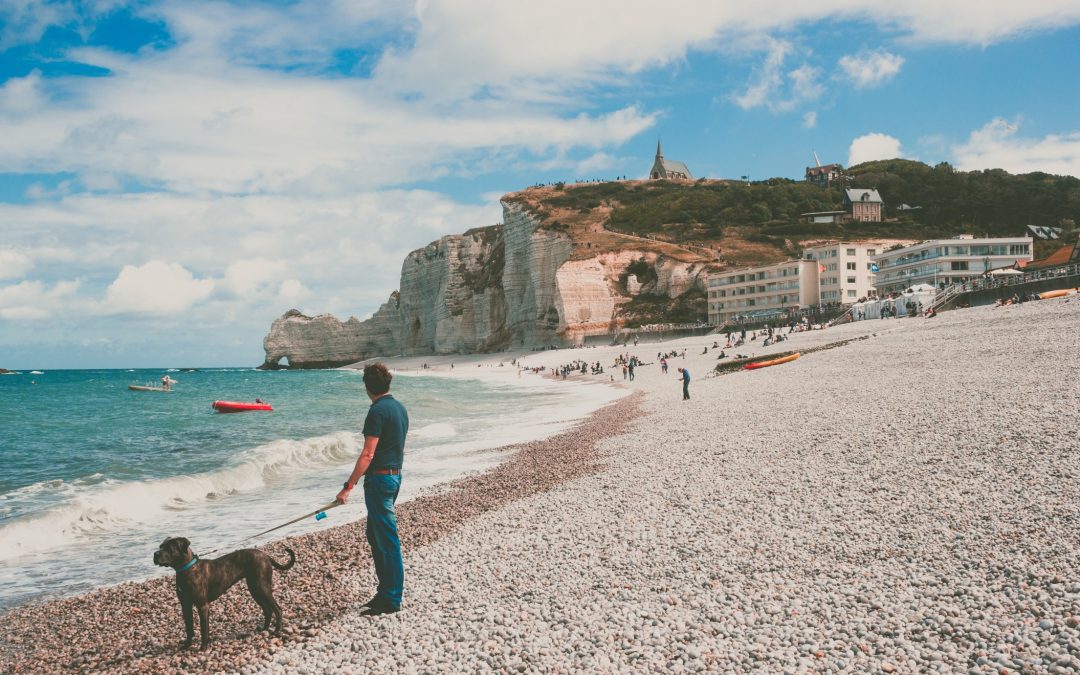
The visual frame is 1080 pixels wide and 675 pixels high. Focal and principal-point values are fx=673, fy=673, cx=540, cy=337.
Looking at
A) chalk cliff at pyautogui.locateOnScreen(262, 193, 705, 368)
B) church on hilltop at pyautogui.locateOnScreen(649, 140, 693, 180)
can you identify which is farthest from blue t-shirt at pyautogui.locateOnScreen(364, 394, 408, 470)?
church on hilltop at pyautogui.locateOnScreen(649, 140, 693, 180)

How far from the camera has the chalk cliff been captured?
90.7 m

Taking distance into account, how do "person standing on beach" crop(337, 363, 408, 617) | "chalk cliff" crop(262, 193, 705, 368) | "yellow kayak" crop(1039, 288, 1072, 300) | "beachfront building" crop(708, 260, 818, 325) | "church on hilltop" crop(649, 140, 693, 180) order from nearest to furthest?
"person standing on beach" crop(337, 363, 408, 617)
"yellow kayak" crop(1039, 288, 1072, 300)
"beachfront building" crop(708, 260, 818, 325)
"chalk cliff" crop(262, 193, 705, 368)
"church on hilltop" crop(649, 140, 693, 180)

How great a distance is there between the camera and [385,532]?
247 inches

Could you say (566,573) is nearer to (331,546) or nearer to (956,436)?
(331,546)

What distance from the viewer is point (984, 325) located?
97.2ft

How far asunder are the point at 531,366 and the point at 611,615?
69.9 m

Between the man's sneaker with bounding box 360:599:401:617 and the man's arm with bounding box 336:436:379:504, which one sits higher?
the man's arm with bounding box 336:436:379:504

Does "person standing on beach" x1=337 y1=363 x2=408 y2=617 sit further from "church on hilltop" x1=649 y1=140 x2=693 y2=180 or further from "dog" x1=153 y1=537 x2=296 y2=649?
"church on hilltop" x1=649 y1=140 x2=693 y2=180

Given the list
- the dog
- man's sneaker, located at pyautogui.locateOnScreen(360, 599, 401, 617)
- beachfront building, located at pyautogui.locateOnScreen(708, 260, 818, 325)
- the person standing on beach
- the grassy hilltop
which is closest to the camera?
the dog

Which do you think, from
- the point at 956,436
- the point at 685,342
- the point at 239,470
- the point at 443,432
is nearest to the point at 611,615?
the point at 956,436

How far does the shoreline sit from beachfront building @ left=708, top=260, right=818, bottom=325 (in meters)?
76.6

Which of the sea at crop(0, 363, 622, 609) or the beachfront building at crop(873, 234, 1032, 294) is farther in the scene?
the beachfront building at crop(873, 234, 1032, 294)

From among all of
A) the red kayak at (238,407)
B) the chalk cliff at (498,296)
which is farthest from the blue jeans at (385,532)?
the chalk cliff at (498,296)

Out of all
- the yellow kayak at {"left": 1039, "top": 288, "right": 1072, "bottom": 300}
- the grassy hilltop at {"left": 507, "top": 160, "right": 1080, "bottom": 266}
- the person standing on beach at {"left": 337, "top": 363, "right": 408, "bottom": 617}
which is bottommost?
the person standing on beach at {"left": 337, "top": 363, "right": 408, "bottom": 617}
